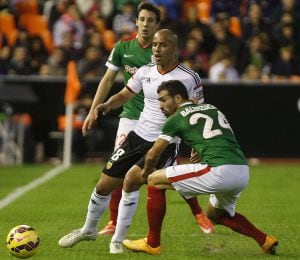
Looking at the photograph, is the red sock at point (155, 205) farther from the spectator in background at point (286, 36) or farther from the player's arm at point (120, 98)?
the spectator in background at point (286, 36)

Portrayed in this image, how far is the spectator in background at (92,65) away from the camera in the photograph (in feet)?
65.8

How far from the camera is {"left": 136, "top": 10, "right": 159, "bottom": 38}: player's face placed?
9.73m

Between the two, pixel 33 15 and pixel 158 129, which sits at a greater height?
pixel 158 129

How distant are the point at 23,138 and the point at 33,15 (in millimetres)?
4435

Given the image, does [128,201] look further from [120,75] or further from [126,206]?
[120,75]

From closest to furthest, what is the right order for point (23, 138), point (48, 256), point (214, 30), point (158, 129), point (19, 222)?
point (48, 256) < point (158, 129) < point (19, 222) < point (23, 138) < point (214, 30)

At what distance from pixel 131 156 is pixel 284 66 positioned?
11810 mm

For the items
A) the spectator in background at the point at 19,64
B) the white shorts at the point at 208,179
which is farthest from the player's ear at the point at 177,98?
the spectator in background at the point at 19,64

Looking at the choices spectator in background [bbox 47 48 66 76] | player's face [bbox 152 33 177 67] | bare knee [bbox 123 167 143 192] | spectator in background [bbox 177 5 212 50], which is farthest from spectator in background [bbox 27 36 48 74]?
bare knee [bbox 123 167 143 192]

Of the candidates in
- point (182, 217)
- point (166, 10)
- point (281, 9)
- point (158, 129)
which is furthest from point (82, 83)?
point (158, 129)

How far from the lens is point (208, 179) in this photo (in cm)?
841

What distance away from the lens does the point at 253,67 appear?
66.0 ft

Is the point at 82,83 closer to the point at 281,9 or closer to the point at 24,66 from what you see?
the point at 24,66

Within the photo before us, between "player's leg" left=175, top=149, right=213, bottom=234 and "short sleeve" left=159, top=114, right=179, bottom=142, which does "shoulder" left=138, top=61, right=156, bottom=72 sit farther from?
"player's leg" left=175, top=149, right=213, bottom=234
